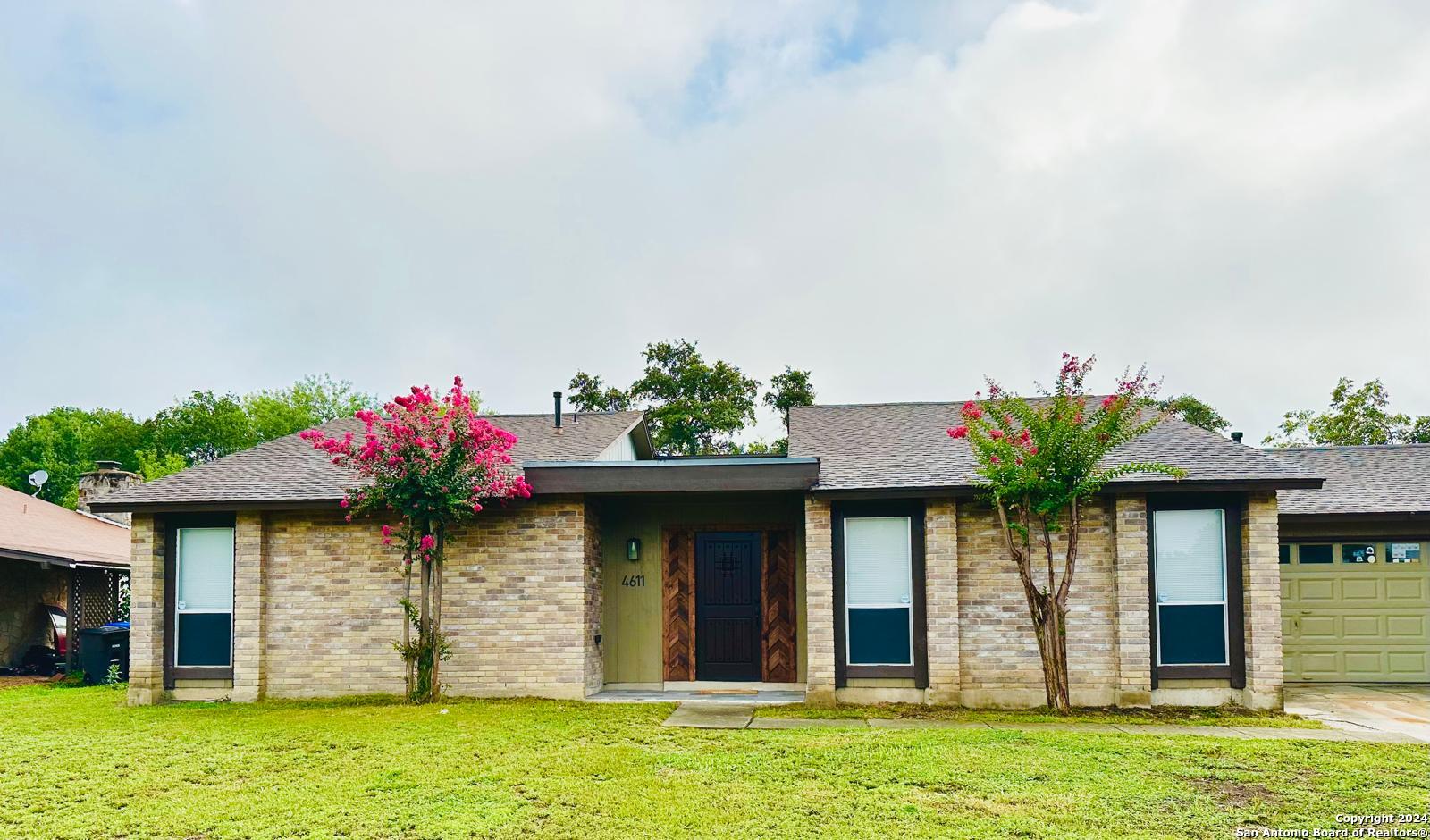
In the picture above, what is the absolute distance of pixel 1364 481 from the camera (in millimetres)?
13594

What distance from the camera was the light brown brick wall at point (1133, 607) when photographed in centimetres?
1004

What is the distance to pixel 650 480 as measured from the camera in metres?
10.7

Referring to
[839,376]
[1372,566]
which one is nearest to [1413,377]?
[839,376]

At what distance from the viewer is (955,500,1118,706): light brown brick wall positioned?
10.2 metres

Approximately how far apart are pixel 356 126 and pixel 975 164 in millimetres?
10061

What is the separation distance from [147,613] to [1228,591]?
1171 cm

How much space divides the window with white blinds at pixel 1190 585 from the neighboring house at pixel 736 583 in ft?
0.07

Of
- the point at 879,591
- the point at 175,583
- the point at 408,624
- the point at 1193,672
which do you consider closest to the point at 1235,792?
the point at 1193,672

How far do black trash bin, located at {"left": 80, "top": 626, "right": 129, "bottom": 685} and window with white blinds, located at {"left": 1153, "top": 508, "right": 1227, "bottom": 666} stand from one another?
13392 millimetres

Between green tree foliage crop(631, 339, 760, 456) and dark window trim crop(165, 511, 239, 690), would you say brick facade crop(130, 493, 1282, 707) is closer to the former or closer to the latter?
dark window trim crop(165, 511, 239, 690)

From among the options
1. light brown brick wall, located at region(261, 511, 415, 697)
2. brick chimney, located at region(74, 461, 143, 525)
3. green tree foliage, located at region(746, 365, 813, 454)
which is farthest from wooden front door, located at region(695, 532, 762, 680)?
green tree foliage, located at region(746, 365, 813, 454)

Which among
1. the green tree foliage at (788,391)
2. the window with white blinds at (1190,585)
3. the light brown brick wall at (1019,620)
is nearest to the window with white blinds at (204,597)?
the light brown brick wall at (1019,620)

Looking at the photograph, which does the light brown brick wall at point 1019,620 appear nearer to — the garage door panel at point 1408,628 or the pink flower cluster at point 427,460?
the pink flower cluster at point 427,460

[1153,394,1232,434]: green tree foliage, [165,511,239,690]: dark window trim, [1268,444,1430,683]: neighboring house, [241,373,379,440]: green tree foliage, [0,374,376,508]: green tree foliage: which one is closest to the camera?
[165,511,239,690]: dark window trim
